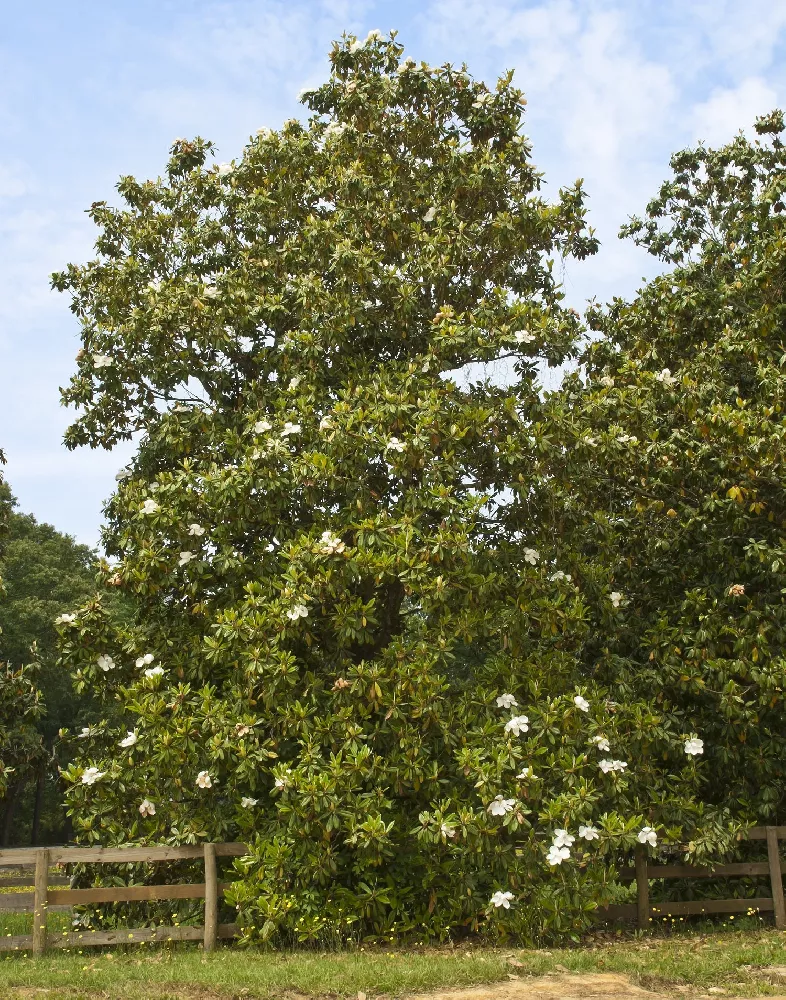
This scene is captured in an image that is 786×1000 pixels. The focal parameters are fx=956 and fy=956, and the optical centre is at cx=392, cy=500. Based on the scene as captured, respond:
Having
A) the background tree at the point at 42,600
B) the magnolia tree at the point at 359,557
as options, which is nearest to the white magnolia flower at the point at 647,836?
the magnolia tree at the point at 359,557

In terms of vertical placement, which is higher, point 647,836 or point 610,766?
point 610,766

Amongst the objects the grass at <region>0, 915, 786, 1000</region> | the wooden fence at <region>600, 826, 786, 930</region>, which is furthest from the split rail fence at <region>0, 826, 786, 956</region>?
the wooden fence at <region>600, 826, 786, 930</region>

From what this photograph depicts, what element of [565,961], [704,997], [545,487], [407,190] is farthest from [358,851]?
[407,190]

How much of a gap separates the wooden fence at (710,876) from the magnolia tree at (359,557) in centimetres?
63

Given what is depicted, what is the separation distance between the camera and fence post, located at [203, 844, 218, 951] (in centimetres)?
894

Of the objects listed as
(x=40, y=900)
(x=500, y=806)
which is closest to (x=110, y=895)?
(x=40, y=900)

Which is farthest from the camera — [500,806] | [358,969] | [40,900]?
[40,900]

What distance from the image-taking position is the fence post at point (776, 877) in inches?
401

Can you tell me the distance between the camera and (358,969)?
7.63 m

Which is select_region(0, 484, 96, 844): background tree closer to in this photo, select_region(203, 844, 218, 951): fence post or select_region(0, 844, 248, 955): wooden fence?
select_region(0, 844, 248, 955): wooden fence

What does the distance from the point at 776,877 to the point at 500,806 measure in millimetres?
3875

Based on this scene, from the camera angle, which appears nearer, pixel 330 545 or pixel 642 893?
pixel 330 545

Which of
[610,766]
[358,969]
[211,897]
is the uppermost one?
[610,766]

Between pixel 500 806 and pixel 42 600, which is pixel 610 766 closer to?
pixel 500 806
